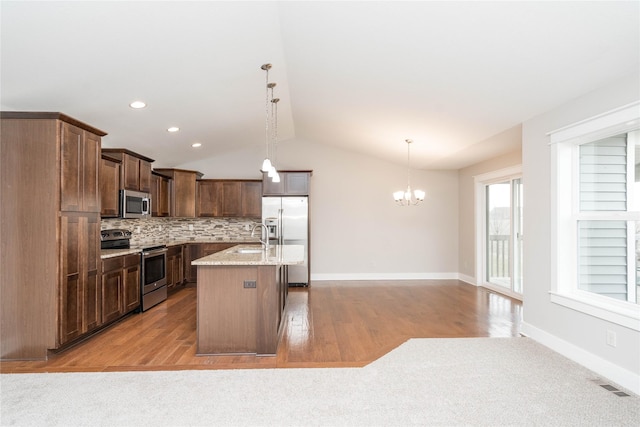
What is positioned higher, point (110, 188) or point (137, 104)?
point (137, 104)

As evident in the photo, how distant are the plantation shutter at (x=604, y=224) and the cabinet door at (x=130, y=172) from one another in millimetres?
5056

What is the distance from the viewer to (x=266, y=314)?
133 inches

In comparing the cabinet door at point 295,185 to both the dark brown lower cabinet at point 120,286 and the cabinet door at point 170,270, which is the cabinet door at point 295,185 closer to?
the cabinet door at point 170,270

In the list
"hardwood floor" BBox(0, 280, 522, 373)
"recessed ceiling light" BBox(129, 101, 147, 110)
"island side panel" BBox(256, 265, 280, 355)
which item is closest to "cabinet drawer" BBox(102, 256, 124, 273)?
"hardwood floor" BBox(0, 280, 522, 373)

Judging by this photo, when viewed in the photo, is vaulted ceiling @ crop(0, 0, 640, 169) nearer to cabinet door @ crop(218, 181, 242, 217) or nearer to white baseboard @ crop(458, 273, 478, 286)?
cabinet door @ crop(218, 181, 242, 217)

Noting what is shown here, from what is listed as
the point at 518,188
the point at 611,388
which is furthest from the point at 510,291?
the point at 611,388

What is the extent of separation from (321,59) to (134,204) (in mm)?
3149

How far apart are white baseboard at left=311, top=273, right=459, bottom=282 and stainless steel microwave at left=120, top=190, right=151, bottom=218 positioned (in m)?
3.45

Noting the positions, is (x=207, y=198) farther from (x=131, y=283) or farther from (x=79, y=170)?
(x=79, y=170)

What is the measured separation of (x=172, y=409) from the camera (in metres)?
2.40

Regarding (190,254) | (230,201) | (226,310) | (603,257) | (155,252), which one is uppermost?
(230,201)

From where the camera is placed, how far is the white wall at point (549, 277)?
272 cm

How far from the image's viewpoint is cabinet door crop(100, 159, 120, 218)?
441cm

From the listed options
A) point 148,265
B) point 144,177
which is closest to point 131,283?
point 148,265
